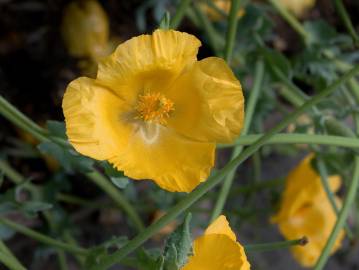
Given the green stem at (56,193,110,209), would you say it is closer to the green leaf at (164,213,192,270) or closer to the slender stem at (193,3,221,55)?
the slender stem at (193,3,221,55)

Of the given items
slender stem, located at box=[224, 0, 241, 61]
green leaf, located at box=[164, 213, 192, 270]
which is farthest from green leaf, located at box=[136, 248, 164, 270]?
slender stem, located at box=[224, 0, 241, 61]

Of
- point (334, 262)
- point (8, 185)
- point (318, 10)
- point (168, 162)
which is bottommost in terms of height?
point (334, 262)

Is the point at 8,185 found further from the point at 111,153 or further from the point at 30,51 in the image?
the point at 111,153

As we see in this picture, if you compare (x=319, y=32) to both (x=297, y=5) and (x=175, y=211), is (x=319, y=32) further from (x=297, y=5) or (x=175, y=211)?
(x=175, y=211)

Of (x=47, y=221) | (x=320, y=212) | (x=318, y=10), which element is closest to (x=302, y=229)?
(x=320, y=212)

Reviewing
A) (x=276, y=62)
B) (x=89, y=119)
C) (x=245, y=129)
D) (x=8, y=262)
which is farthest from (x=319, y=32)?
(x=8, y=262)
